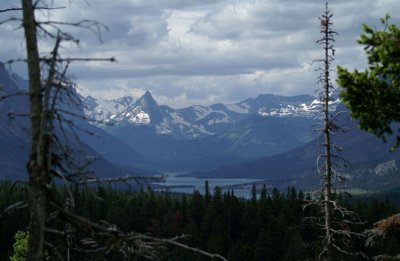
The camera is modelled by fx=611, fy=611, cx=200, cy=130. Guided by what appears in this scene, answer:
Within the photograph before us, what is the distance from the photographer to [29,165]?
973 centimetres

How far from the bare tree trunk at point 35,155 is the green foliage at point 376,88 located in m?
7.07

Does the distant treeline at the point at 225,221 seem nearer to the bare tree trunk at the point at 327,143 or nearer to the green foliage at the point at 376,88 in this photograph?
the bare tree trunk at the point at 327,143

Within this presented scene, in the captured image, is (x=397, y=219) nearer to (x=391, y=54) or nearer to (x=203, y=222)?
(x=391, y=54)

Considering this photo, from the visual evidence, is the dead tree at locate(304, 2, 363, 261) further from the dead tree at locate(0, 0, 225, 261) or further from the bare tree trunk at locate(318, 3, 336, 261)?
the dead tree at locate(0, 0, 225, 261)

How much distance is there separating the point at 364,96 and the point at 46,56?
7.28 metres

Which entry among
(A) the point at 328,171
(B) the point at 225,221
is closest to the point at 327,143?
(A) the point at 328,171

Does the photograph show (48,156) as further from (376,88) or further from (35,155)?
(376,88)

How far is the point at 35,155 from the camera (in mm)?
9852

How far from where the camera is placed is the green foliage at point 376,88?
13.4 meters

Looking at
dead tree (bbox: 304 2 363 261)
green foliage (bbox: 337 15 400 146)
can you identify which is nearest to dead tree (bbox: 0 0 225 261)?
green foliage (bbox: 337 15 400 146)

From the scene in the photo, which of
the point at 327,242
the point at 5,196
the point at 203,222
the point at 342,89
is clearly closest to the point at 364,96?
the point at 342,89

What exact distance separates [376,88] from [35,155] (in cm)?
762

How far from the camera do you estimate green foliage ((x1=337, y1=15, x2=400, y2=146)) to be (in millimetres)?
13352

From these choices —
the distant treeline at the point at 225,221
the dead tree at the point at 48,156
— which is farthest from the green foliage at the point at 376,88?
the distant treeline at the point at 225,221
